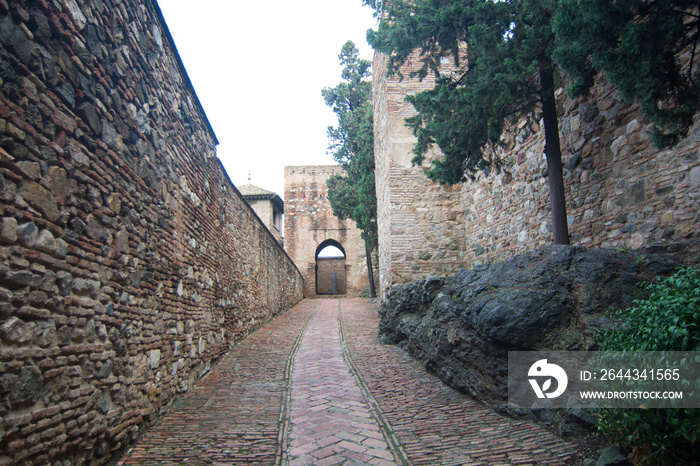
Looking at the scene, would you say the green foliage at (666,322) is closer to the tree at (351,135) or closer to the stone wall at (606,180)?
the stone wall at (606,180)

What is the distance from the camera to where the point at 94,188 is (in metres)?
2.99

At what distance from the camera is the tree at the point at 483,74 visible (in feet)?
15.6

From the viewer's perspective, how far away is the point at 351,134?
17.2 meters

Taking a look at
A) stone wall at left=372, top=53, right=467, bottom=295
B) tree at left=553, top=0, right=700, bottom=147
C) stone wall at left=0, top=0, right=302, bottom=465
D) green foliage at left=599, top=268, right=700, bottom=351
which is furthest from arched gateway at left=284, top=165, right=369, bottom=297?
green foliage at left=599, top=268, right=700, bottom=351

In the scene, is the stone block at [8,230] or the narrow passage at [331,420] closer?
the stone block at [8,230]

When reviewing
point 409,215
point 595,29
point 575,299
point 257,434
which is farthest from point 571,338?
point 409,215

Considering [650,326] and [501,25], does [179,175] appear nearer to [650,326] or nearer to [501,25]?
[501,25]

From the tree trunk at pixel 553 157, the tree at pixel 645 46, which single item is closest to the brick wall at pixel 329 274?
the tree trunk at pixel 553 157

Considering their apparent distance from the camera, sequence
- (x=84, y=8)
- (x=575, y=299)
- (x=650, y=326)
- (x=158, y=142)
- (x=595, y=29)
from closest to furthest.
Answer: (x=650, y=326) → (x=84, y=8) → (x=595, y=29) → (x=575, y=299) → (x=158, y=142)

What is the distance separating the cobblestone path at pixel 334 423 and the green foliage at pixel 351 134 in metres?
9.48

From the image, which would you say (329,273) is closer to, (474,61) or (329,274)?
(329,274)

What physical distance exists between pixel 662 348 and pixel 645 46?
7.73 ft

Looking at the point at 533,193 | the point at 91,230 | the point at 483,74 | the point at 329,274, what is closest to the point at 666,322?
the point at 483,74

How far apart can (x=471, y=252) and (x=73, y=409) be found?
765 centimetres
